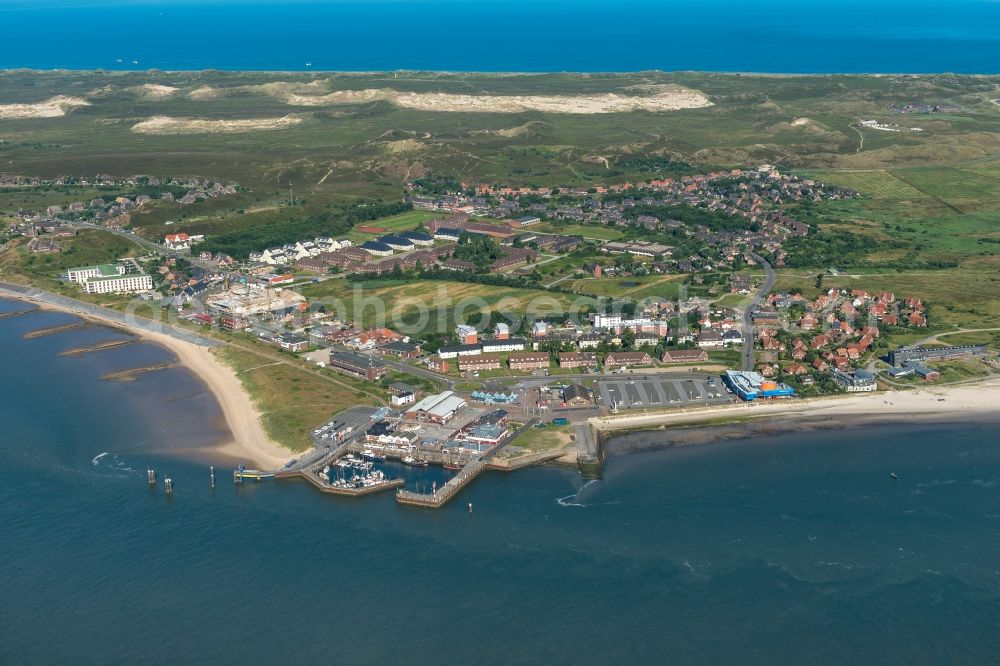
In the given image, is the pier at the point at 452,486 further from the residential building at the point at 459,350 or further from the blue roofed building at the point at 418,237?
the blue roofed building at the point at 418,237

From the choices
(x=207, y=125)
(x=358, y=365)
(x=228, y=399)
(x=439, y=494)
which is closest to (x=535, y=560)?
(x=439, y=494)

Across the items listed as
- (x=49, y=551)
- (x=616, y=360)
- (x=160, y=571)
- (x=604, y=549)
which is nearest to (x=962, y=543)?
(x=604, y=549)

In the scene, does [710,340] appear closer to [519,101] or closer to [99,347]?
[99,347]

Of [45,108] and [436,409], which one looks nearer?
[436,409]

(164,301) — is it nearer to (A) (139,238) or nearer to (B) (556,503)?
(A) (139,238)

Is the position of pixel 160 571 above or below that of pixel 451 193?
below

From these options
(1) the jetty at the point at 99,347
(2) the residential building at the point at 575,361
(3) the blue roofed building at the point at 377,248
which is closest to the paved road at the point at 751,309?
(2) the residential building at the point at 575,361
